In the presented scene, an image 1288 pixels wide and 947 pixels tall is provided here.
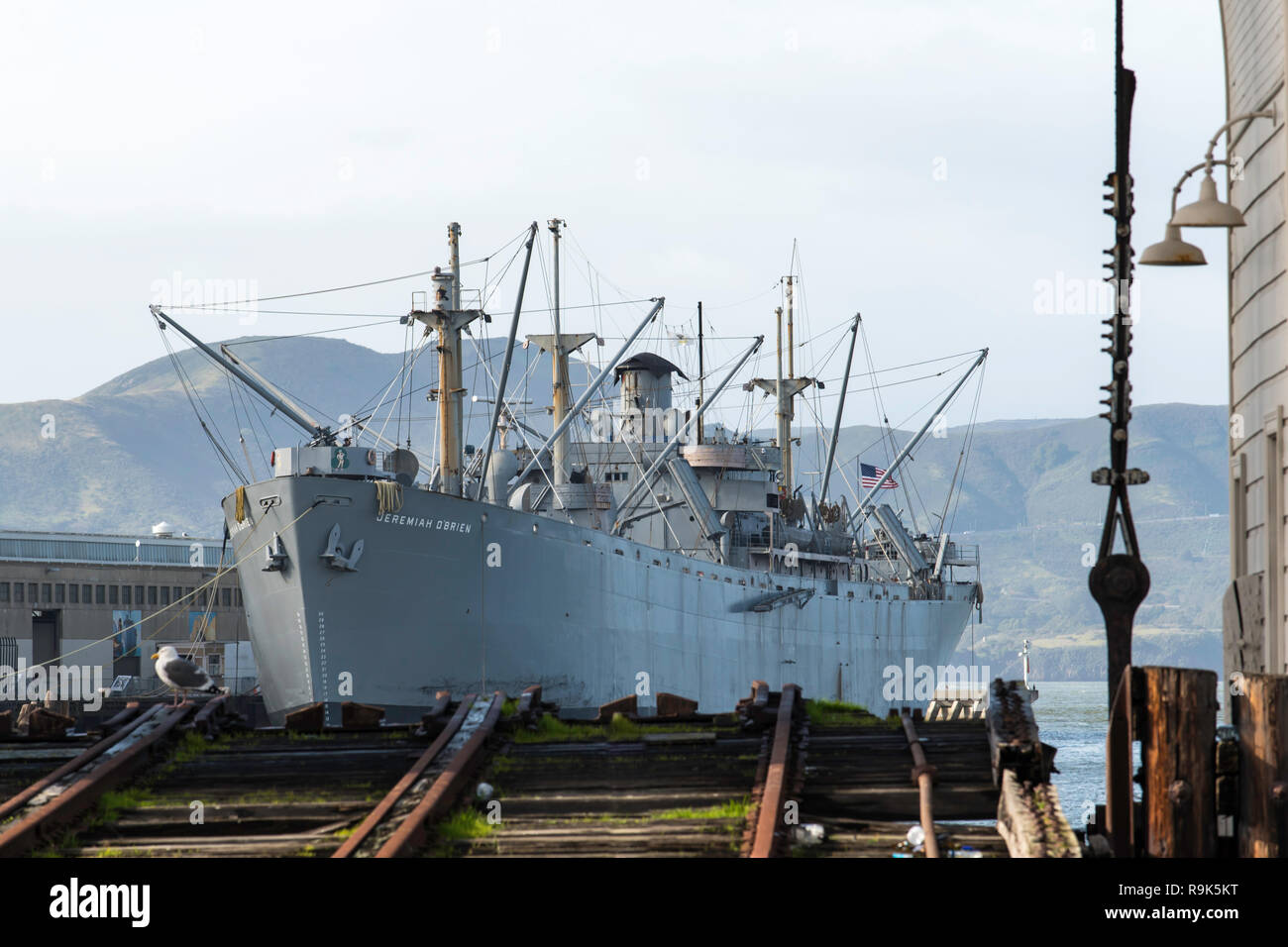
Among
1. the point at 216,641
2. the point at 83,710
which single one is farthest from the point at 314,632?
the point at 216,641

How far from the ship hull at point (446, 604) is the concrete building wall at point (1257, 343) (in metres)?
18.9

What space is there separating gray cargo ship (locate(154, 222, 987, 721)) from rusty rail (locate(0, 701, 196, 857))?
20104 millimetres

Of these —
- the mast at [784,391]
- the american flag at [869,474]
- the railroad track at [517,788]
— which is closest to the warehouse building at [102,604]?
the mast at [784,391]

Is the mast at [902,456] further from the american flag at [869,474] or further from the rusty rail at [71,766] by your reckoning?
the rusty rail at [71,766]

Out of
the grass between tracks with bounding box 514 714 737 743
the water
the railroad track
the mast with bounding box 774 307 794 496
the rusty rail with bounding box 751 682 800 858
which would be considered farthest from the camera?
the mast with bounding box 774 307 794 496

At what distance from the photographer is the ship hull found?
38.1 metres

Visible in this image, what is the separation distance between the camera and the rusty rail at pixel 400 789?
11.2 meters

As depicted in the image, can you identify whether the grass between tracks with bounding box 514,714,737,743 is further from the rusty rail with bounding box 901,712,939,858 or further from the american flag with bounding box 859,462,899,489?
the american flag with bounding box 859,462,899,489

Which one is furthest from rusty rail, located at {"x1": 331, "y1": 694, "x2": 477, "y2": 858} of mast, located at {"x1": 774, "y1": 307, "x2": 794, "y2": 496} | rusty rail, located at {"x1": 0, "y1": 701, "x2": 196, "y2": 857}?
mast, located at {"x1": 774, "y1": 307, "x2": 794, "y2": 496}

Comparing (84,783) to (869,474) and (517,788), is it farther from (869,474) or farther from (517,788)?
(869,474)

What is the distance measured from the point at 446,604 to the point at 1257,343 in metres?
25.7

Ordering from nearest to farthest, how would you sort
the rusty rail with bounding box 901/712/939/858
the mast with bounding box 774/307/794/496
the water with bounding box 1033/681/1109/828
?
the rusty rail with bounding box 901/712/939/858
the water with bounding box 1033/681/1109/828
the mast with bounding box 774/307/794/496
